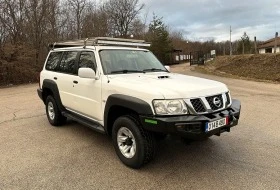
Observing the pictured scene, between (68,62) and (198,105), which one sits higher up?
(68,62)

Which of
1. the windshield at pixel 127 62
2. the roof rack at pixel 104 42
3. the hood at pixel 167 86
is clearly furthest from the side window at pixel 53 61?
the hood at pixel 167 86

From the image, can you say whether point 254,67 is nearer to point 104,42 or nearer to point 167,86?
point 104,42

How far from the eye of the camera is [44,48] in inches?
990

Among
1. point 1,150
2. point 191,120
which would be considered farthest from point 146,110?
point 1,150

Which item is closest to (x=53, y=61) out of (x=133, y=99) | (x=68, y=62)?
(x=68, y=62)

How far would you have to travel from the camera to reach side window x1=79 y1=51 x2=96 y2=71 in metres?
5.36

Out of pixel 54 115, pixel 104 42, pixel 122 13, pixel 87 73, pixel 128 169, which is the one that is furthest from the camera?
pixel 122 13

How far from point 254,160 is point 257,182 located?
83 centimetres

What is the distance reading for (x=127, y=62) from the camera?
5500mm

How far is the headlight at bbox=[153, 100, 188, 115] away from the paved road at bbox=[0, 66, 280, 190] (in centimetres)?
96

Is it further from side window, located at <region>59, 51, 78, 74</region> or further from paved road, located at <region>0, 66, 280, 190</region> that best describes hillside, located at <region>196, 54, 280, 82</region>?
side window, located at <region>59, 51, 78, 74</region>

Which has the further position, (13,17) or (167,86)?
(13,17)

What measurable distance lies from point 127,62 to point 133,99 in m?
1.40

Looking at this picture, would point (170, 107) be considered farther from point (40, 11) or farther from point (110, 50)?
point (40, 11)
